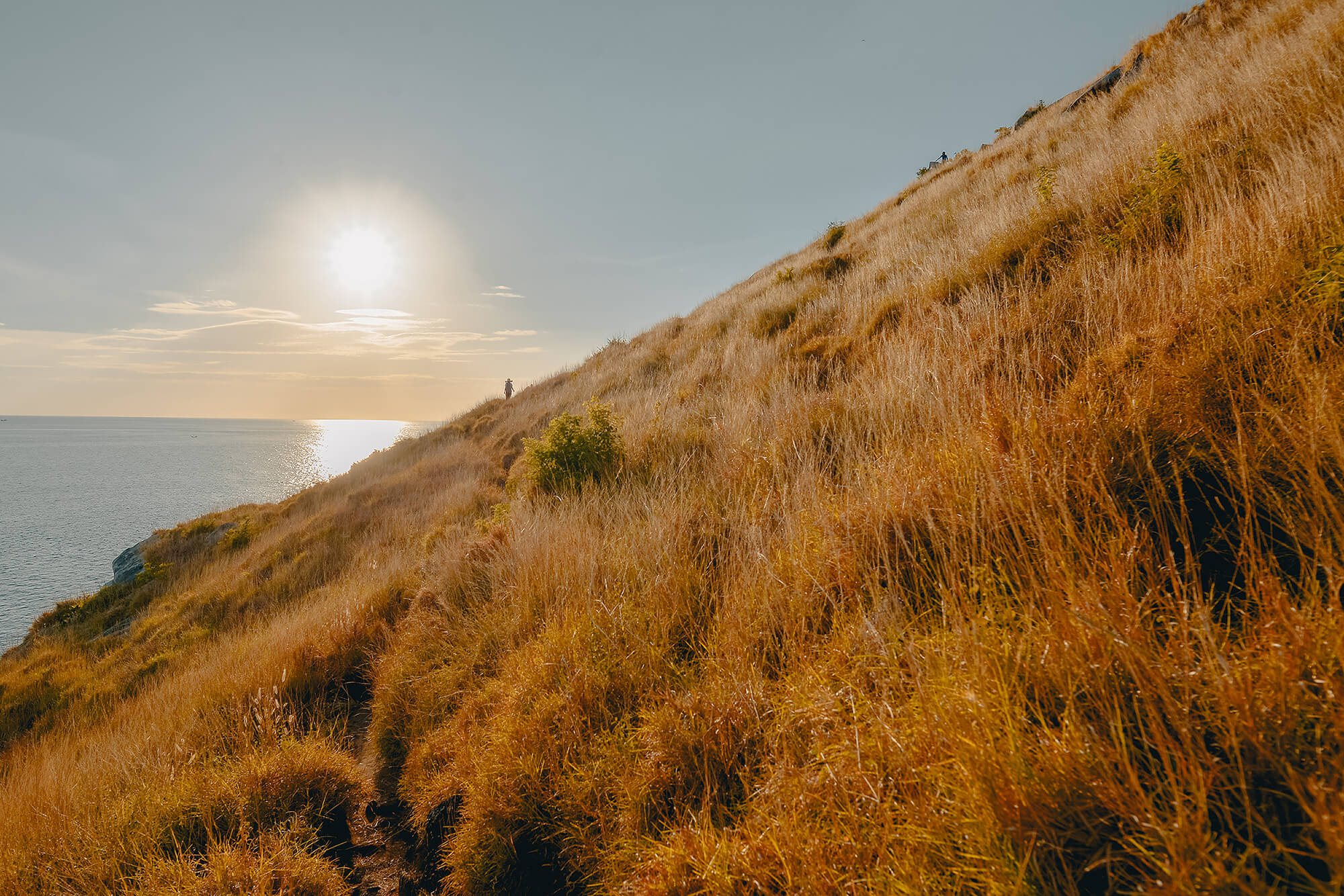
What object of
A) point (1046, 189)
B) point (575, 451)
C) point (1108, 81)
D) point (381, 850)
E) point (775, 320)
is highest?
point (1108, 81)

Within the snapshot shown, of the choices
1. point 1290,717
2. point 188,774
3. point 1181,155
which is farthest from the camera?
point 1181,155

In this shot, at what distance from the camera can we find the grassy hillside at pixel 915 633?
132 centimetres

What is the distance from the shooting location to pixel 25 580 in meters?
17.6

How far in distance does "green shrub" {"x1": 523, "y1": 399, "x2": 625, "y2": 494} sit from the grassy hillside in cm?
5

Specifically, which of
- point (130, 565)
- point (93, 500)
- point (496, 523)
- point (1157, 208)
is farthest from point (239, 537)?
Result: point (93, 500)

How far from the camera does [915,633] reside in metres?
2.00

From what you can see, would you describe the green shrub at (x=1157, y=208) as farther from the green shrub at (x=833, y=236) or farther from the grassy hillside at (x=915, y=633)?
the green shrub at (x=833, y=236)

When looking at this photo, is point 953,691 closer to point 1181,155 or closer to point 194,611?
point 1181,155

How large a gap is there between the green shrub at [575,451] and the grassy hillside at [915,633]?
52 mm

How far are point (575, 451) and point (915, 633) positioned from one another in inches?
202

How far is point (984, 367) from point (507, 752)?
417cm

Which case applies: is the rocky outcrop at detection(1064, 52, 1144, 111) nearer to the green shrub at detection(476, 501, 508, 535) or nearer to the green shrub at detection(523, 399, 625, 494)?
the green shrub at detection(523, 399, 625, 494)

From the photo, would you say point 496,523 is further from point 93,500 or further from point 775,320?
point 93,500

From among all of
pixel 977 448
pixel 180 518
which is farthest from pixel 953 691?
pixel 180 518
